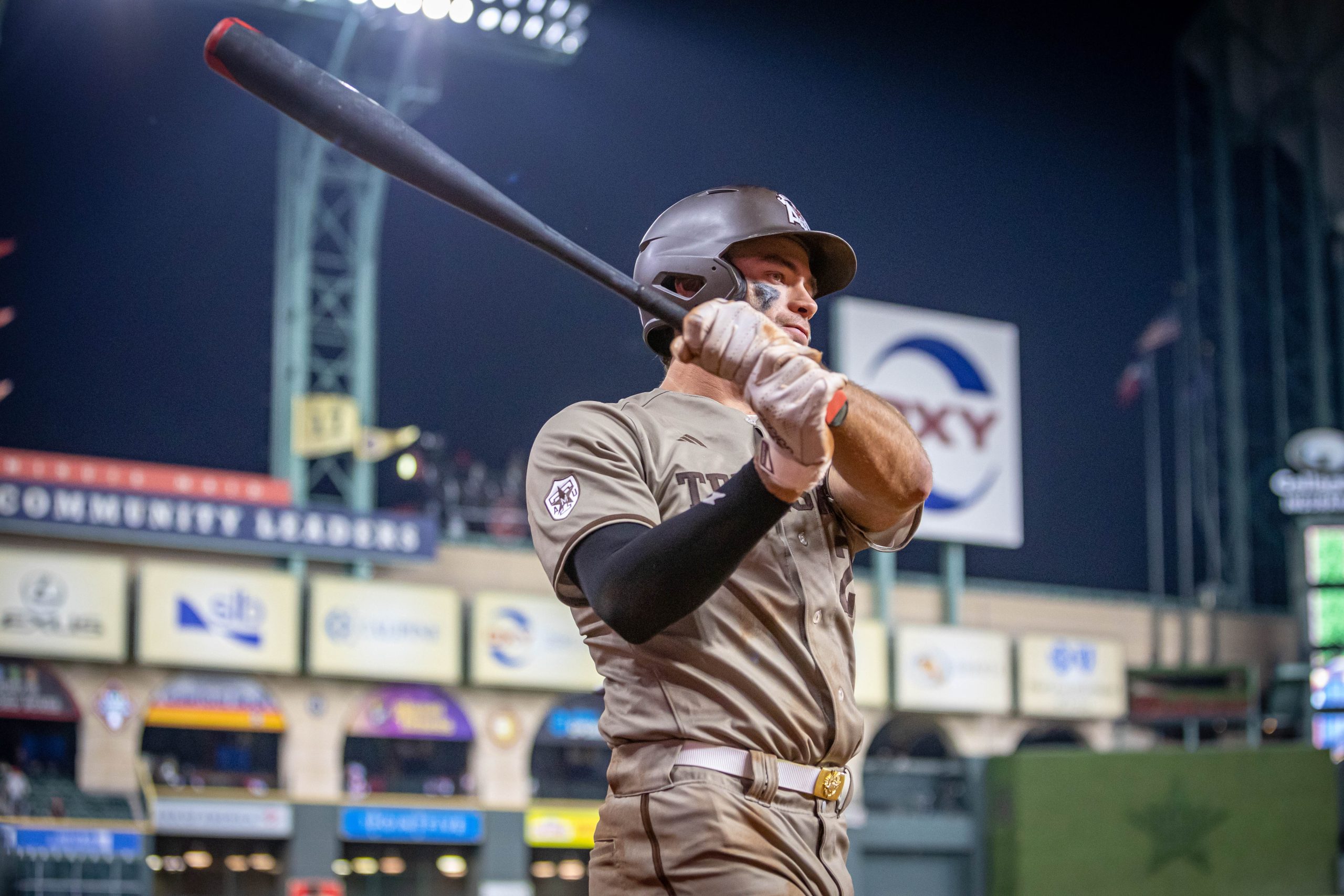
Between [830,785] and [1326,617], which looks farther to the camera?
[1326,617]

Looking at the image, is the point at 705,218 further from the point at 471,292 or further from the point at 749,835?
the point at 471,292

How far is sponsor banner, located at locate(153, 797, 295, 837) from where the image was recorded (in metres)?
16.1

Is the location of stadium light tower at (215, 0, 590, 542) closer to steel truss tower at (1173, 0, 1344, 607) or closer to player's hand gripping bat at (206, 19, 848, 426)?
steel truss tower at (1173, 0, 1344, 607)

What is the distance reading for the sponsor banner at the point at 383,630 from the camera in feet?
56.3

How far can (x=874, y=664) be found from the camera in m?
20.0

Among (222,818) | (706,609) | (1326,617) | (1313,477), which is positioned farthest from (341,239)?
(706,609)

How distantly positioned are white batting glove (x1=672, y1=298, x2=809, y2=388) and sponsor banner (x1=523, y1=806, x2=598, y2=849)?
16.8 meters

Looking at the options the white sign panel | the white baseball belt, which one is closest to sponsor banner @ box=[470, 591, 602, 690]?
the white sign panel

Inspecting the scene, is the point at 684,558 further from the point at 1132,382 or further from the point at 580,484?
the point at 1132,382

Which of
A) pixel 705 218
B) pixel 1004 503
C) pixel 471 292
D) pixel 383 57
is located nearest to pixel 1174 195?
pixel 1004 503

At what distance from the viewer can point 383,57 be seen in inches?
709

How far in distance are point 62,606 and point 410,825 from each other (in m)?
4.53

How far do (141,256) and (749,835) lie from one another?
19466mm

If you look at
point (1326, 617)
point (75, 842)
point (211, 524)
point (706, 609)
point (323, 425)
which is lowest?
point (75, 842)
